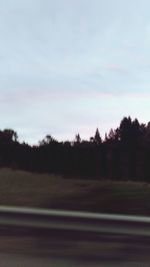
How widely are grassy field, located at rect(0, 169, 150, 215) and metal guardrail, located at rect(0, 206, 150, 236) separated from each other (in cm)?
358

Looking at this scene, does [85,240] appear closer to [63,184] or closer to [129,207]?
[129,207]

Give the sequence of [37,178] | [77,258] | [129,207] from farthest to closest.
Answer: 1. [37,178]
2. [129,207]
3. [77,258]

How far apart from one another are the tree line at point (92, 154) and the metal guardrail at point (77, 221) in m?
→ 21.4

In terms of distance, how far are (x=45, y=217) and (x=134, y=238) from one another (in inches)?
37.3

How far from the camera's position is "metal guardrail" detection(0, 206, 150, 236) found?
268 inches

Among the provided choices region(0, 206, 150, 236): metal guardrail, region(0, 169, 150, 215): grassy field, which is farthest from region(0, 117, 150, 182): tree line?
region(0, 206, 150, 236): metal guardrail

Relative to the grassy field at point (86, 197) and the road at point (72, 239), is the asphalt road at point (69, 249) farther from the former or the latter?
the grassy field at point (86, 197)

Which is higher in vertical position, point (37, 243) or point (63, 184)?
point (63, 184)

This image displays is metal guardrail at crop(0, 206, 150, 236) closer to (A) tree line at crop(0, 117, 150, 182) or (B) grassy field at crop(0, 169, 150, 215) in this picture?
(B) grassy field at crop(0, 169, 150, 215)

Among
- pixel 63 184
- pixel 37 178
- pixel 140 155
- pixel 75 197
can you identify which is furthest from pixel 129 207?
pixel 140 155

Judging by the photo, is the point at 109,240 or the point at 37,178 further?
the point at 37,178

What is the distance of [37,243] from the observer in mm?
6977

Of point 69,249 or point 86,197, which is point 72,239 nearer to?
point 69,249

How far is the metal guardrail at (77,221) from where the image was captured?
6797mm
